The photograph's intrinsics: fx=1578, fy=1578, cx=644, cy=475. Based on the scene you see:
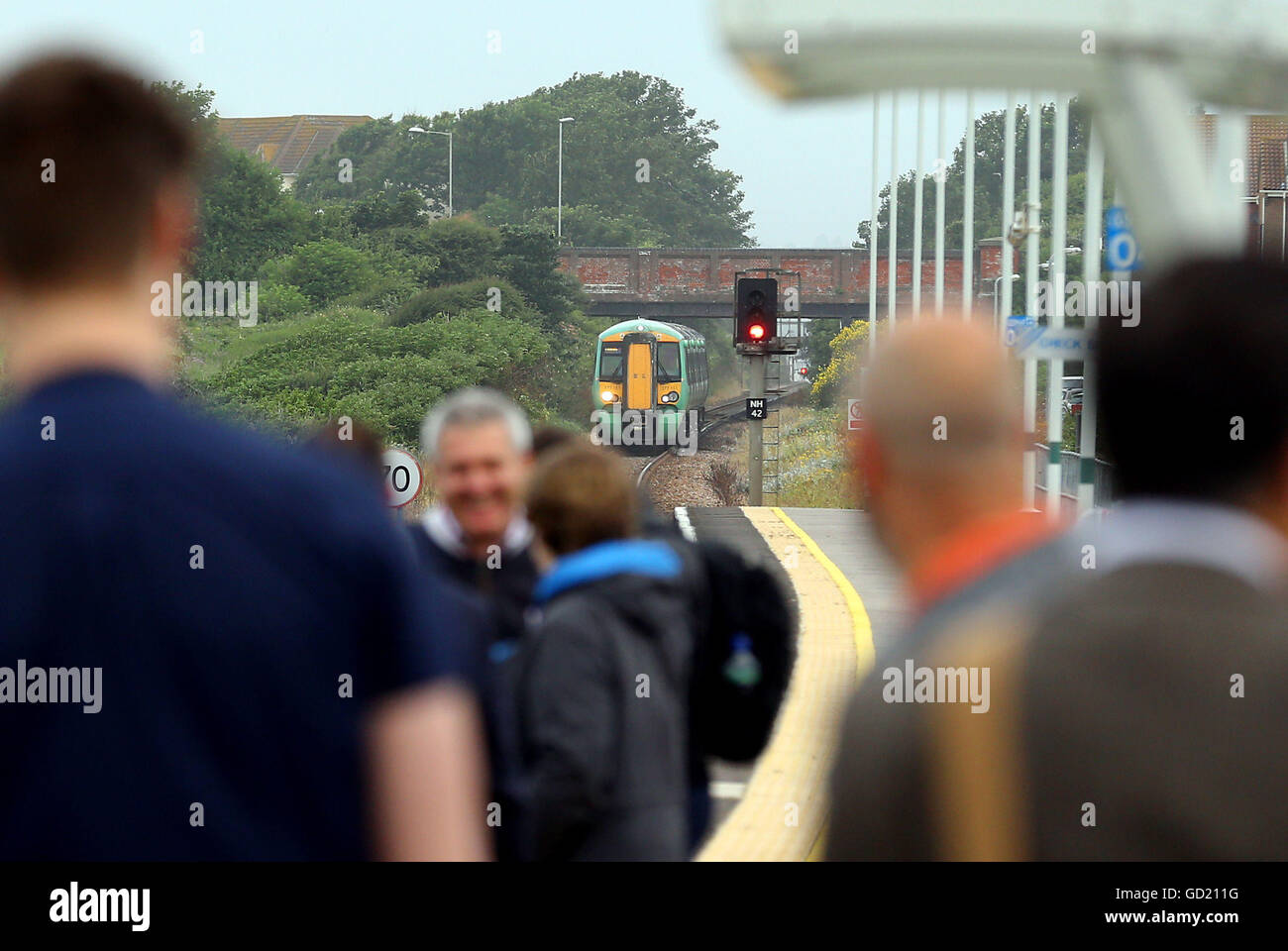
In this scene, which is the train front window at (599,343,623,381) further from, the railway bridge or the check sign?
the check sign

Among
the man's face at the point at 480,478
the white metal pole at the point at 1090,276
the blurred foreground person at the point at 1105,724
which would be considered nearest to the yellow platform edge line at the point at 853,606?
the white metal pole at the point at 1090,276

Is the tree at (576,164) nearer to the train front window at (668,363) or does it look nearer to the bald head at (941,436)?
the train front window at (668,363)

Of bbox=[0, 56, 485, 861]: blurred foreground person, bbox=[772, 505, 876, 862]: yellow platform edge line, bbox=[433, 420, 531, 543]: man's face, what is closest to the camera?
bbox=[0, 56, 485, 861]: blurred foreground person

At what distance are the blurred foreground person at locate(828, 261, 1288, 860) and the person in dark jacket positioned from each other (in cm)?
177

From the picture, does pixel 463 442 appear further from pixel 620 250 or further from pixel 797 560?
pixel 620 250

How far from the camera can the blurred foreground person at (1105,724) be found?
1404mm

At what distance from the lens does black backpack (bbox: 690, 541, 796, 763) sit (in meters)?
3.66

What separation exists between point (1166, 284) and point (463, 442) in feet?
8.35

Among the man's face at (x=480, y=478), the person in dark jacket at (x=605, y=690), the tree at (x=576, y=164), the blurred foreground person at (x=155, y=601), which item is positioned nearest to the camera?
the blurred foreground person at (x=155, y=601)

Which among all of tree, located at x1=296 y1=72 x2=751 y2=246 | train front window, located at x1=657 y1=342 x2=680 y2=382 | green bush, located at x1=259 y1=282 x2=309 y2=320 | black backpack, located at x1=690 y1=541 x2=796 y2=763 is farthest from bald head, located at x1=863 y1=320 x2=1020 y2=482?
tree, located at x1=296 y1=72 x2=751 y2=246

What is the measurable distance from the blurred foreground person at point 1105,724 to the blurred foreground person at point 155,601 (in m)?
0.42

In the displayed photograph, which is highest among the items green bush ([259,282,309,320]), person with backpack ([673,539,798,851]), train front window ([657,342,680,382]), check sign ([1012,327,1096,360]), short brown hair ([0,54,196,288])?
green bush ([259,282,309,320])

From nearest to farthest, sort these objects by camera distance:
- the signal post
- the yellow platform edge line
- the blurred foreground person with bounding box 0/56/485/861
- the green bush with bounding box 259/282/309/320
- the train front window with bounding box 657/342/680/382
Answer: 1. the blurred foreground person with bounding box 0/56/485/861
2. the yellow platform edge line
3. the signal post
4. the train front window with bounding box 657/342/680/382
5. the green bush with bounding box 259/282/309/320

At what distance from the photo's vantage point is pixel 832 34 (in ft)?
19.3
